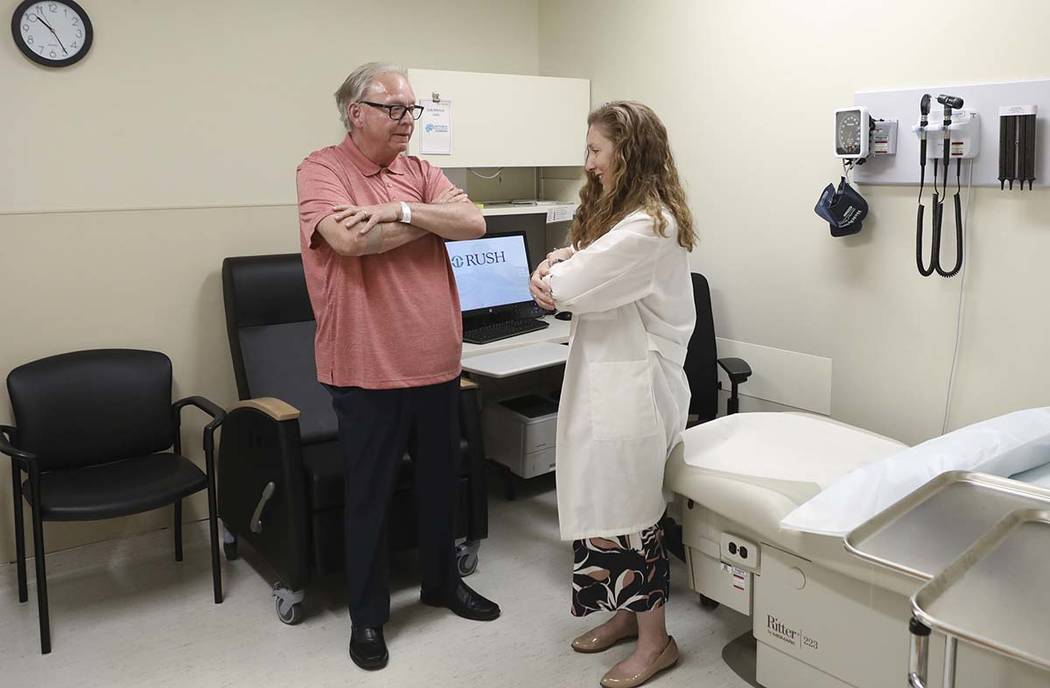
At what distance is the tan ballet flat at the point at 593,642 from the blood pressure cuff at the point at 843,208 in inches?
54.5

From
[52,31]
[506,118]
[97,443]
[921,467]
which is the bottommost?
[97,443]

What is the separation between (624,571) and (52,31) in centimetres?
241

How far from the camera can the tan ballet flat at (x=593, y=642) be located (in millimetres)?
2531

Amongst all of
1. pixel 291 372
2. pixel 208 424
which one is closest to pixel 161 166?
pixel 291 372

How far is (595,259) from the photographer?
2.14 m

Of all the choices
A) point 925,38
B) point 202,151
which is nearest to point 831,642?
point 925,38

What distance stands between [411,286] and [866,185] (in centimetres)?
146

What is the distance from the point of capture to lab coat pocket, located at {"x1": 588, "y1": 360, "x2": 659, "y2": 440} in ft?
7.32

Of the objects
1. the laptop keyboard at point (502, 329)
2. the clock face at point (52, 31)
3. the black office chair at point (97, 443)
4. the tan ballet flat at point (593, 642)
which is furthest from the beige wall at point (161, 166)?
the tan ballet flat at point (593, 642)

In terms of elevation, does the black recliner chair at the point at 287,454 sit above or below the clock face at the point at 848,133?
below

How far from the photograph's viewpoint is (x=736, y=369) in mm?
3061

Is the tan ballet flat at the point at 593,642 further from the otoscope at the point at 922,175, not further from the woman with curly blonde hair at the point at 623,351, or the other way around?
the otoscope at the point at 922,175

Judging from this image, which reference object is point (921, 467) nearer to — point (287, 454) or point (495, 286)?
point (287, 454)

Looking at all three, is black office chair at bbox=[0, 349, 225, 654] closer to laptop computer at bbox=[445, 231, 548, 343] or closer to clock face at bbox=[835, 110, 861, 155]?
laptop computer at bbox=[445, 231, 548, 343]
